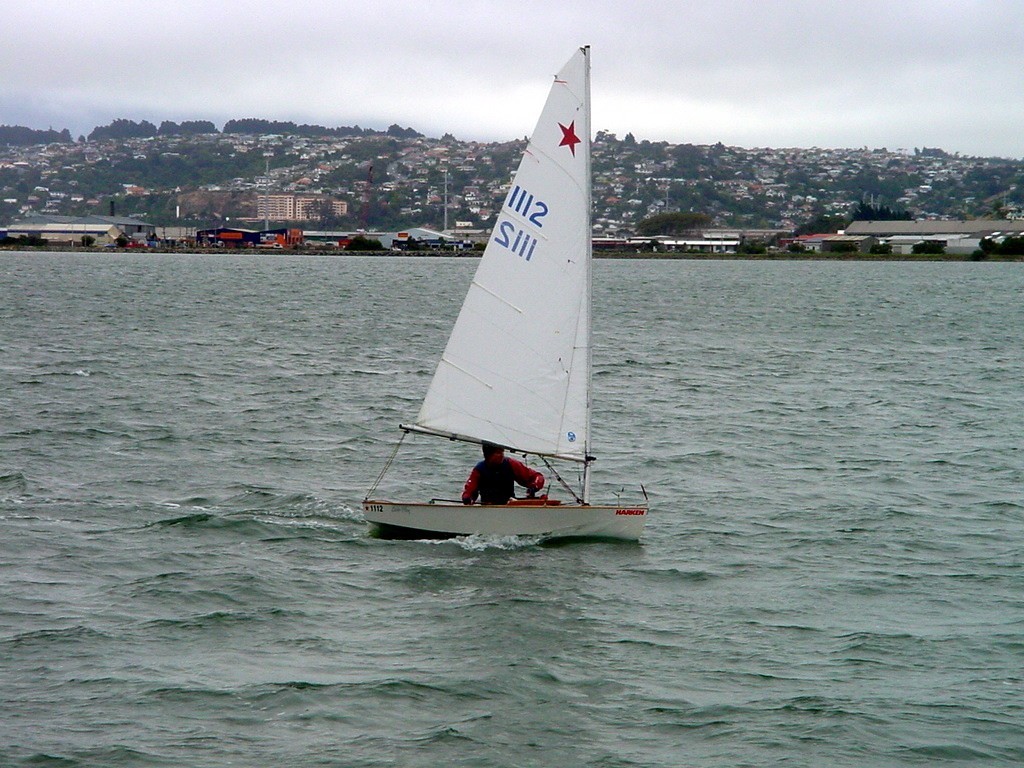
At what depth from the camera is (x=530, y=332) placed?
17.2 meters

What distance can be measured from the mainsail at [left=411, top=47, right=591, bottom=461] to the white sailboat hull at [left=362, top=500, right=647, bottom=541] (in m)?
0.84

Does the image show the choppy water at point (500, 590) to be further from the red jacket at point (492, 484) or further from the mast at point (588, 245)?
the mast at point (588, 245)

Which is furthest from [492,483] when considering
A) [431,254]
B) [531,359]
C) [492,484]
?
[431,254]

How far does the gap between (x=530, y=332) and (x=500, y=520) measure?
2.39 m

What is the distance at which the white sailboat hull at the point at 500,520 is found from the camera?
55.0 ft

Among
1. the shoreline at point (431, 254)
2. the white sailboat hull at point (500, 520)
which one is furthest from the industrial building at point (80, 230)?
the white sailboat hull at point (500, 520)

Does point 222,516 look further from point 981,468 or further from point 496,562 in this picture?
point 981,468

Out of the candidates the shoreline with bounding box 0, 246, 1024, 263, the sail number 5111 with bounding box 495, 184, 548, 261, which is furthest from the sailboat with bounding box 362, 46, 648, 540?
the shoreline with bounding box 0, 246, 1024, 263

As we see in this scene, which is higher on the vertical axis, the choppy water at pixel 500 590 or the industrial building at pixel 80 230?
the industrial building at pixel 80 230

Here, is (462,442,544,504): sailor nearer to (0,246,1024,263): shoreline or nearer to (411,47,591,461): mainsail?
(411,47,591,461): mainsail

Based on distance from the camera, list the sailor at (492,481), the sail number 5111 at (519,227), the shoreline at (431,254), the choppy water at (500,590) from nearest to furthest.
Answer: the choppy water at (500,590) → the sail number 5111 at (519,227) → the sailor at (492,481) → the shoreline at (431,254)

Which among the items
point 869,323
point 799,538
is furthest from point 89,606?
point 869,323

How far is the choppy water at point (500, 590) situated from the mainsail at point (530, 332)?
156 centimetres

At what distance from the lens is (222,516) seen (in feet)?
60.7
